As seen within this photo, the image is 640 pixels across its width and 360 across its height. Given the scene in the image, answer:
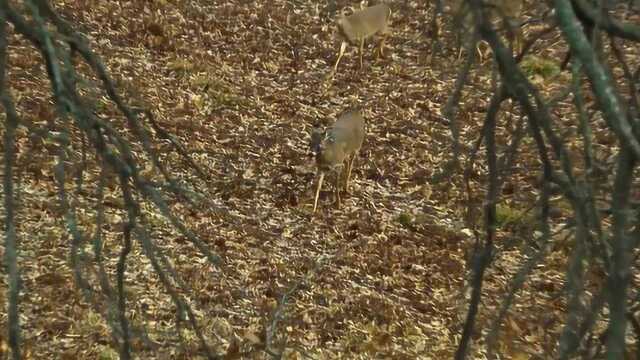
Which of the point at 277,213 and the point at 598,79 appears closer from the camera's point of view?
the point at 598,79

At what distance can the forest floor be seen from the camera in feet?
15.9

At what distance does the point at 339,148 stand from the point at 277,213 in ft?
2.32

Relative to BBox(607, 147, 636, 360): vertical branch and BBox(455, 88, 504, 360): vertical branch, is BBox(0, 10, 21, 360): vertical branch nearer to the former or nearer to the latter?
BBox(455, 88, 504, 360): vertical branch

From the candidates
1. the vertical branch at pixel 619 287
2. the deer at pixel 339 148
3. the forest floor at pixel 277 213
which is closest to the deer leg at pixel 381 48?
the forest floor at pixel 277 213

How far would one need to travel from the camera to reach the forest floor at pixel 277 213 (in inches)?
190

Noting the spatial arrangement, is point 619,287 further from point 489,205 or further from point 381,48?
point 381,48

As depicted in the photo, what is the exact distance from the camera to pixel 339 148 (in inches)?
254

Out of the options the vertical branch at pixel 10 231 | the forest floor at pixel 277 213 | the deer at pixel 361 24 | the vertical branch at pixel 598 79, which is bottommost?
the vertical branch at pixel 10 231

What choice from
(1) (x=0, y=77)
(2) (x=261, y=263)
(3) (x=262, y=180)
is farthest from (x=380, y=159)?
(1) (x=0, y=77)

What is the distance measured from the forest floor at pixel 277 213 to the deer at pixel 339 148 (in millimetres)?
187

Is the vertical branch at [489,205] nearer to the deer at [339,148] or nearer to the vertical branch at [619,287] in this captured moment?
the vertical branch at [619,287]

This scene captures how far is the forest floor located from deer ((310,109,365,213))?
19 cm

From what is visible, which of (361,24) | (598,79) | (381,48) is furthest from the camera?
(381,48)

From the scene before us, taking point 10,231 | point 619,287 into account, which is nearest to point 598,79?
point 619,287
